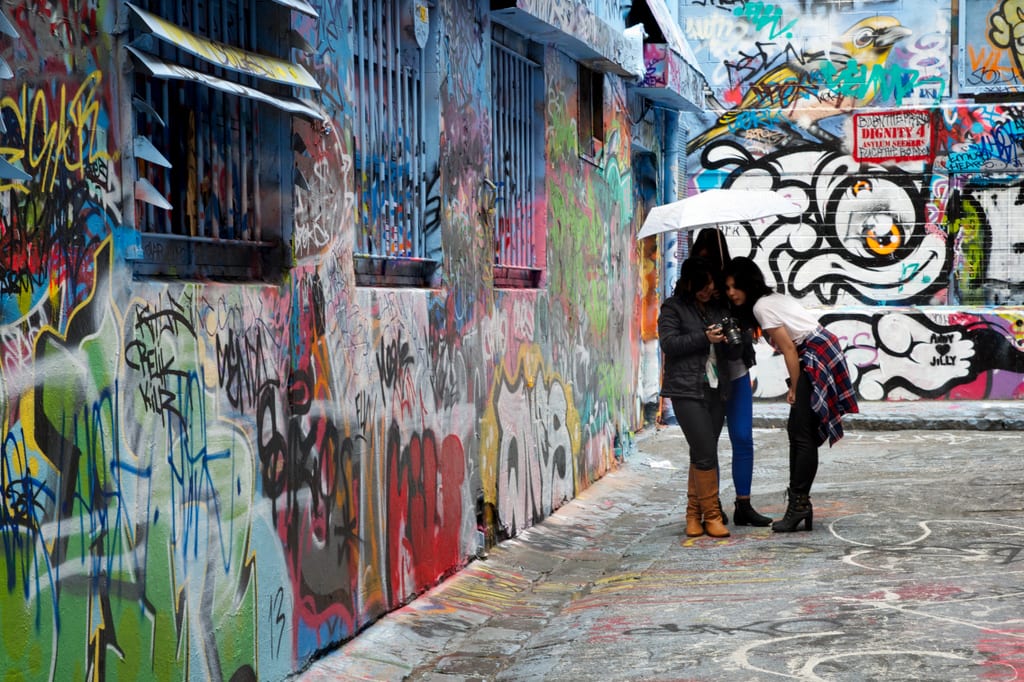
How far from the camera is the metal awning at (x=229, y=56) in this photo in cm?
433

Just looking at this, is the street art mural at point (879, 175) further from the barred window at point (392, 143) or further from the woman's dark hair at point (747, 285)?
the barred window at point (392, 143)

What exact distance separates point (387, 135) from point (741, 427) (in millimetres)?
2894

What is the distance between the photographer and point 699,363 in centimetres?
787

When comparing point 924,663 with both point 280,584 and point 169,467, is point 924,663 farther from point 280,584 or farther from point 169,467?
point 169,467

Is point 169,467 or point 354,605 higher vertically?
point 169,467

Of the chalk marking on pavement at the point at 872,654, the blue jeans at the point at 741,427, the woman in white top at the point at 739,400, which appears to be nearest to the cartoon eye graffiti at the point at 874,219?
the woman in white top at the point at 739,400

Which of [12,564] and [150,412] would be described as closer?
[12,564]

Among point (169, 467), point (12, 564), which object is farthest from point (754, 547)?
point (12, 564)

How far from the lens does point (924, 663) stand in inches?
196

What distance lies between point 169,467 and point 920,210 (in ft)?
47.0

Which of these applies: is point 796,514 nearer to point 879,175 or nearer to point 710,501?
point 710,501

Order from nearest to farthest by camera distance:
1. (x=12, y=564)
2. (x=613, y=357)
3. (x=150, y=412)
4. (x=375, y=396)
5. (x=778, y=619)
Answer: (x=12, y=564) < (x=150, y=412) < (x=778, y=619) < (x=375, y=396) < (x=613, y=357)

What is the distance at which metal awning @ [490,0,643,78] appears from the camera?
841cm

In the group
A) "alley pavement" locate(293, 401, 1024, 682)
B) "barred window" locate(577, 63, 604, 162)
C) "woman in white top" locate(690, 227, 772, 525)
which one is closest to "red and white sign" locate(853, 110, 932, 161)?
"barred window" locate(577, 63, 604, 162)
